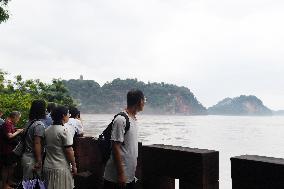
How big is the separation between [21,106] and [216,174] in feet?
35.5

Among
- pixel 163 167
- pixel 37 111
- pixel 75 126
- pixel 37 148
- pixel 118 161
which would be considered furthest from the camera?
pixel 75 126

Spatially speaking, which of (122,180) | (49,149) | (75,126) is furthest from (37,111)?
(122,180)

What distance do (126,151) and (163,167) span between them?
49 centimetres

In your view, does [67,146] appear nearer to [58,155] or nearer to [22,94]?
[58,155]

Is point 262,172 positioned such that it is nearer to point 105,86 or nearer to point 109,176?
point 109,176

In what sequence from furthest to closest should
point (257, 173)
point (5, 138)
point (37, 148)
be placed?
point (5, 138) < point (37, 148) < point (257, 173)

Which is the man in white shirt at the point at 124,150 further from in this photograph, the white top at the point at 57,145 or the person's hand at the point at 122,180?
the white top at the point at 57,145

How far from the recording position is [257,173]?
3084 mm

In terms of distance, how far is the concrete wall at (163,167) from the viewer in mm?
3424

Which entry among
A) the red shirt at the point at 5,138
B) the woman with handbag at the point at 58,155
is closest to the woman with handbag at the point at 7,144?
the red shirt at the point at 5,138

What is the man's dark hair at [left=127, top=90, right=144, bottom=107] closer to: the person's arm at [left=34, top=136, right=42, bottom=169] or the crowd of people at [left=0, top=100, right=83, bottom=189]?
the crowd of people at [left=0, top=100, right=83, bottom=189]

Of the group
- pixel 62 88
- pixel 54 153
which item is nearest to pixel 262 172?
pixel 54 153

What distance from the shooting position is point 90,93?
592 feet

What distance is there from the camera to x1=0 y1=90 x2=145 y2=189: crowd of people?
3.57 metres
